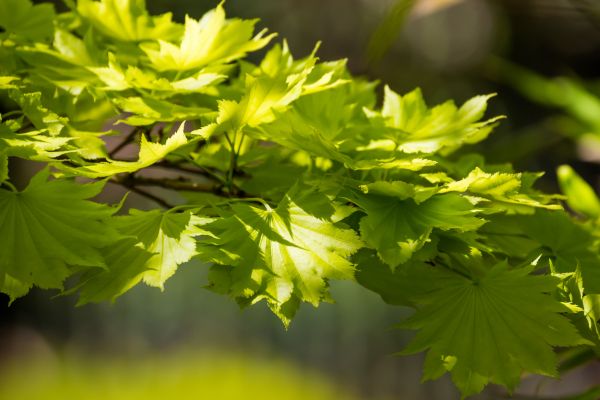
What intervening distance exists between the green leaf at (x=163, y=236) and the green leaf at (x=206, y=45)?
13cm

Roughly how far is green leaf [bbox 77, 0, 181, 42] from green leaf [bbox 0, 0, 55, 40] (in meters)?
0.03

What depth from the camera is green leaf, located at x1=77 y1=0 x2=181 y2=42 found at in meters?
0.57

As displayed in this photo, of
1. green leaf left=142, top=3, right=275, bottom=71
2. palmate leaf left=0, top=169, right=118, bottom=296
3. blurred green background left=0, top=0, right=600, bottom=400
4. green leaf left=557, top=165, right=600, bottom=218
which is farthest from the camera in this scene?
blurred green background left=0, top=0, right=600, bottom=400

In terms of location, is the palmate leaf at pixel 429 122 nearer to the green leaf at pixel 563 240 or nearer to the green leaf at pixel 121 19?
the green leaf at pixel 563 240

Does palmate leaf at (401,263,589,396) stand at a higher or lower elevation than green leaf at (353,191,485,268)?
lower

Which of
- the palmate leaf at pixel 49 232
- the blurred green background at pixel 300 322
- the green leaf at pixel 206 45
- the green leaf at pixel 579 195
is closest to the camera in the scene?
the palmate leaf at pixel 49 232

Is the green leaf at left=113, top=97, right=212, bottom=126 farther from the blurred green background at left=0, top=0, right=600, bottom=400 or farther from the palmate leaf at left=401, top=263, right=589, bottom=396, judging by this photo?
the blurred green background at left=0, top=0, right=600, bottom=400

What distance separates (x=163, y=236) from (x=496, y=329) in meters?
0.20

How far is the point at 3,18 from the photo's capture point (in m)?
0.57

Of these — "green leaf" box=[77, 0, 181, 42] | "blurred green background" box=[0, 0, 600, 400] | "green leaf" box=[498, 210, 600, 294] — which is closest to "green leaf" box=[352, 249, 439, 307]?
"green leaf" box=[498, 210, 600, 294]

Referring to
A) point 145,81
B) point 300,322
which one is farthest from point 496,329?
point 300,322

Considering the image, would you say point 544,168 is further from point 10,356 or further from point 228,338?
point 10,356

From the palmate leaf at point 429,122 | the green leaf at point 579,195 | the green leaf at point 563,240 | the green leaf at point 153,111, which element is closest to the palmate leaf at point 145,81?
the green leaf at point 153,111

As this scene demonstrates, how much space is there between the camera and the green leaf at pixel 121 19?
0.57 meters
